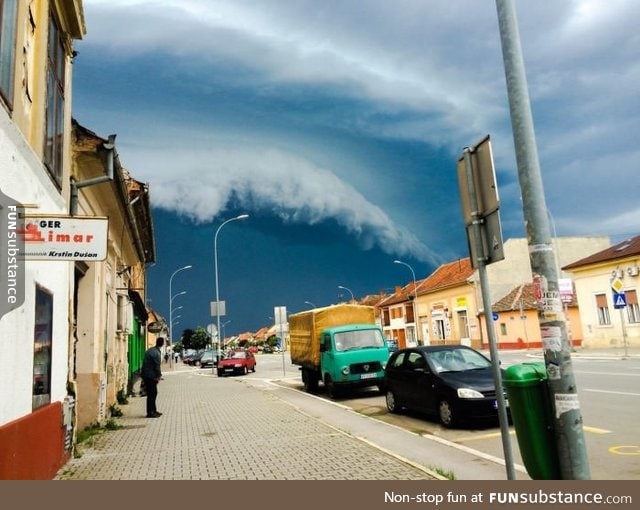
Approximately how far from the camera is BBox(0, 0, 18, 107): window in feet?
18.2

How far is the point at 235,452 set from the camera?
839 cm

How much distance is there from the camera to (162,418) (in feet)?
42.8

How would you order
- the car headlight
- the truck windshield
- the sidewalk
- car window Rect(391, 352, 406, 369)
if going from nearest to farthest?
the sidewalk
the car headlight
car window Rect(391, 352, 406, 369)
the truck windshield

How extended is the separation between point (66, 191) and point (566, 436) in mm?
7681

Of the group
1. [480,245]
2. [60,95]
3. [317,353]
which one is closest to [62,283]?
[60,95]

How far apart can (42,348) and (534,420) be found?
5569mm

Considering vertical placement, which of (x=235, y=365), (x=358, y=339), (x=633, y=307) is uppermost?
(x=633, y=307)

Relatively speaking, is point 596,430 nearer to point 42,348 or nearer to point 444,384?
point 444,384

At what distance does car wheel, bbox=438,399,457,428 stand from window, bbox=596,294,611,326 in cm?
2880

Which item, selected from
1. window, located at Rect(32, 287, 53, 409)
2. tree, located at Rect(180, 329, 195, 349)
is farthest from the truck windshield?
tree, located at Rect(180, 329, 195, 349)

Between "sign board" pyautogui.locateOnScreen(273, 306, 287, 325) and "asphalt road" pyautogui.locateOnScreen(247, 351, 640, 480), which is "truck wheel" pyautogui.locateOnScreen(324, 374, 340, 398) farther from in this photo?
"sign board" pyautogui.locateOnScreen(273, 306, 287, 325)

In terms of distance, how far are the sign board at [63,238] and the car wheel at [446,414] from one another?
7.15m

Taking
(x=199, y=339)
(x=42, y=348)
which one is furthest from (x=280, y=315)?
(x=199, y=339)
